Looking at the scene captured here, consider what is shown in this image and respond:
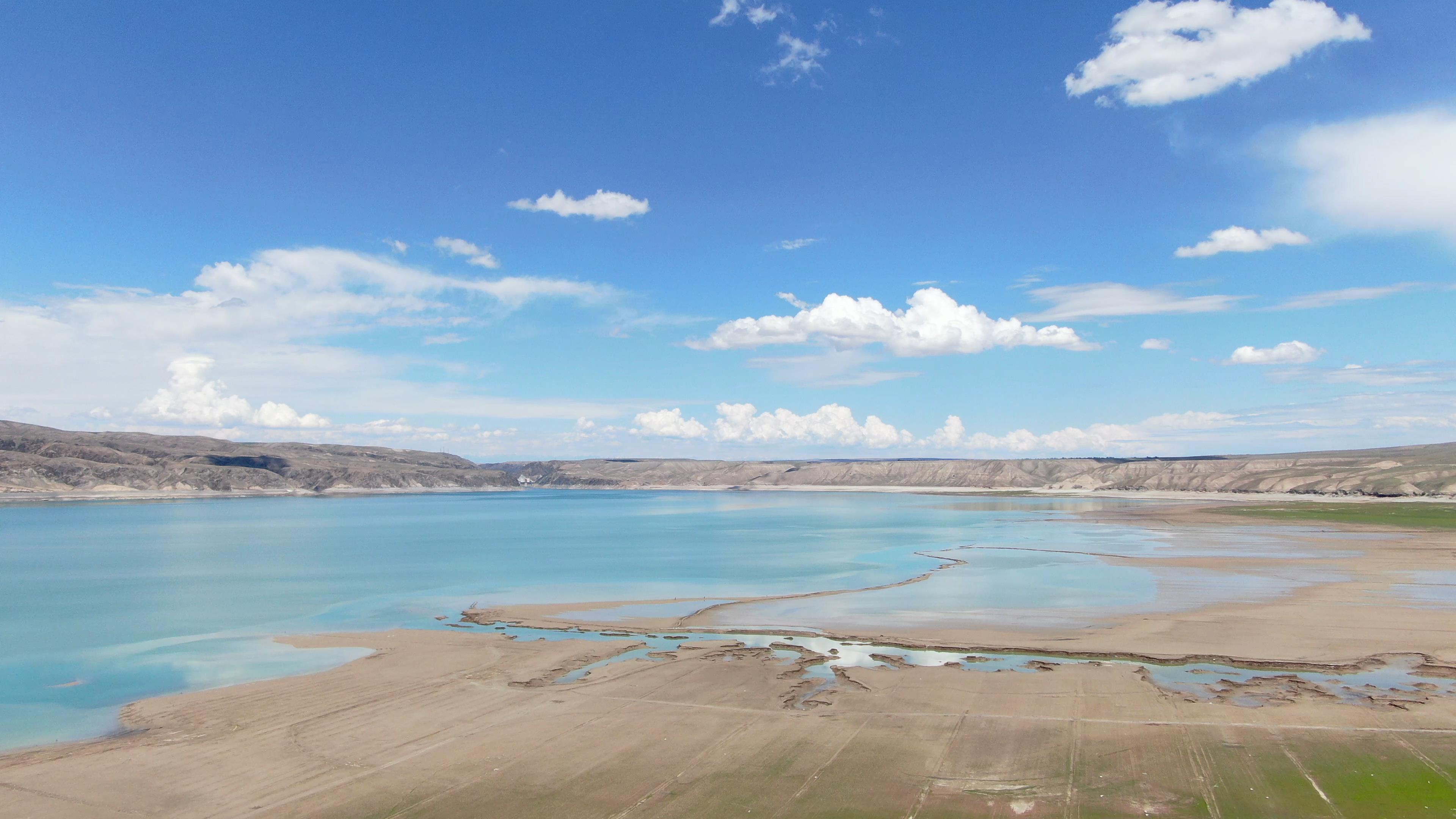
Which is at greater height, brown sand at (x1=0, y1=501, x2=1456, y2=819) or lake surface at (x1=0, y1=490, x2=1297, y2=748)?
brown sand at (x1=0, y1=501, x2=1456, y2=819)

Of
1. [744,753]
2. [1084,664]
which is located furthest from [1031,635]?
[744,753]

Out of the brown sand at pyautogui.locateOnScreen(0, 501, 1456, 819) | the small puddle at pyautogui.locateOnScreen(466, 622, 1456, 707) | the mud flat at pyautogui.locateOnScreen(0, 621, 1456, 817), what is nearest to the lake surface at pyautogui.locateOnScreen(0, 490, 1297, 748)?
the mud flat at pyautogui.locateOnScreen(0, 621, 1456, 817)

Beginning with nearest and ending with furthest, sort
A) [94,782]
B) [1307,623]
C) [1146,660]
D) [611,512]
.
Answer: [94,782] < [1146,660] < [1307,623] < [611,512]

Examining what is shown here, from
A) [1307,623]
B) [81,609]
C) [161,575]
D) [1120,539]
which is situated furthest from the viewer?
[1120,539]

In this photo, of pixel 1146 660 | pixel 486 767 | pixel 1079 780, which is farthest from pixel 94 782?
pixel 1146 660

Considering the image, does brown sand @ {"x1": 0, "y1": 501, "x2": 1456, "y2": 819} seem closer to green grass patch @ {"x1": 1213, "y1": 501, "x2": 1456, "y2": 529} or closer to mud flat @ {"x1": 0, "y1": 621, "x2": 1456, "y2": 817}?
mud flat @ {"x1": 0, "y1": 621, "x2": 1456, "y2": 817}

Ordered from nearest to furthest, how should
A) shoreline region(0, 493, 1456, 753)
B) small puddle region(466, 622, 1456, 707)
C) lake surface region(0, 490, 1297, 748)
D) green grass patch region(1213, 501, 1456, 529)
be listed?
small puddle region(466, 622, 1456, 707)
shoreline region(0, 493, 1456, 753)
lake surface region(0, 490, 1297, 748)
green grass patch region(1213, 501, 1456, 529)

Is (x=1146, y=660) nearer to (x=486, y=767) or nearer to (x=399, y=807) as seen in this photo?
(x=486, y=767)
